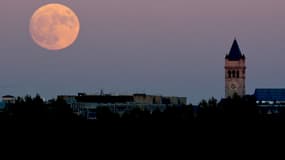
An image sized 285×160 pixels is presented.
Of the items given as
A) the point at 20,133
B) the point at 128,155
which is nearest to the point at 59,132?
the point at 20,133

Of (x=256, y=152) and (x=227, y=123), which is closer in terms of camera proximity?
(x=256, y=152)

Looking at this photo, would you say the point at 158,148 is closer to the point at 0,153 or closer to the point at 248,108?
the point at 0,153

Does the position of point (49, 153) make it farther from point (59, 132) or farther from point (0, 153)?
point (59, 132)

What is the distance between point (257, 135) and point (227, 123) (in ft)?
50.3

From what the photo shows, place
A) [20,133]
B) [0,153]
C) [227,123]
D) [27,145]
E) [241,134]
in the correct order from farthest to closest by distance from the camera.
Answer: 1. [227,123]
2. [241,134]
3. [20,133]
4. [27,145]
5. [0,153]

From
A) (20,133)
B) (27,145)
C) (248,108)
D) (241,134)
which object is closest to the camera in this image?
(27,145)

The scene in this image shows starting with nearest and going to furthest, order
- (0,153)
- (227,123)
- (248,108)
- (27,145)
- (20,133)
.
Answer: (0,153) → (27,145) → (20,133) → (227,123) → (248,108)

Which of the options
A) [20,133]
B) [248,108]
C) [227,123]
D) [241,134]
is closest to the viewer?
[20,133]

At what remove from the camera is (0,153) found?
9525cm

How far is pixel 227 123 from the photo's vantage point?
130 meters

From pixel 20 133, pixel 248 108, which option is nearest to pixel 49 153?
pixel 20 133

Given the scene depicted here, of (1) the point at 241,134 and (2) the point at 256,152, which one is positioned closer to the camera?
(2) the point at 256,152

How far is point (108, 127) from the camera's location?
120562 mm

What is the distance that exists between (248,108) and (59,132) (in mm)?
48319
